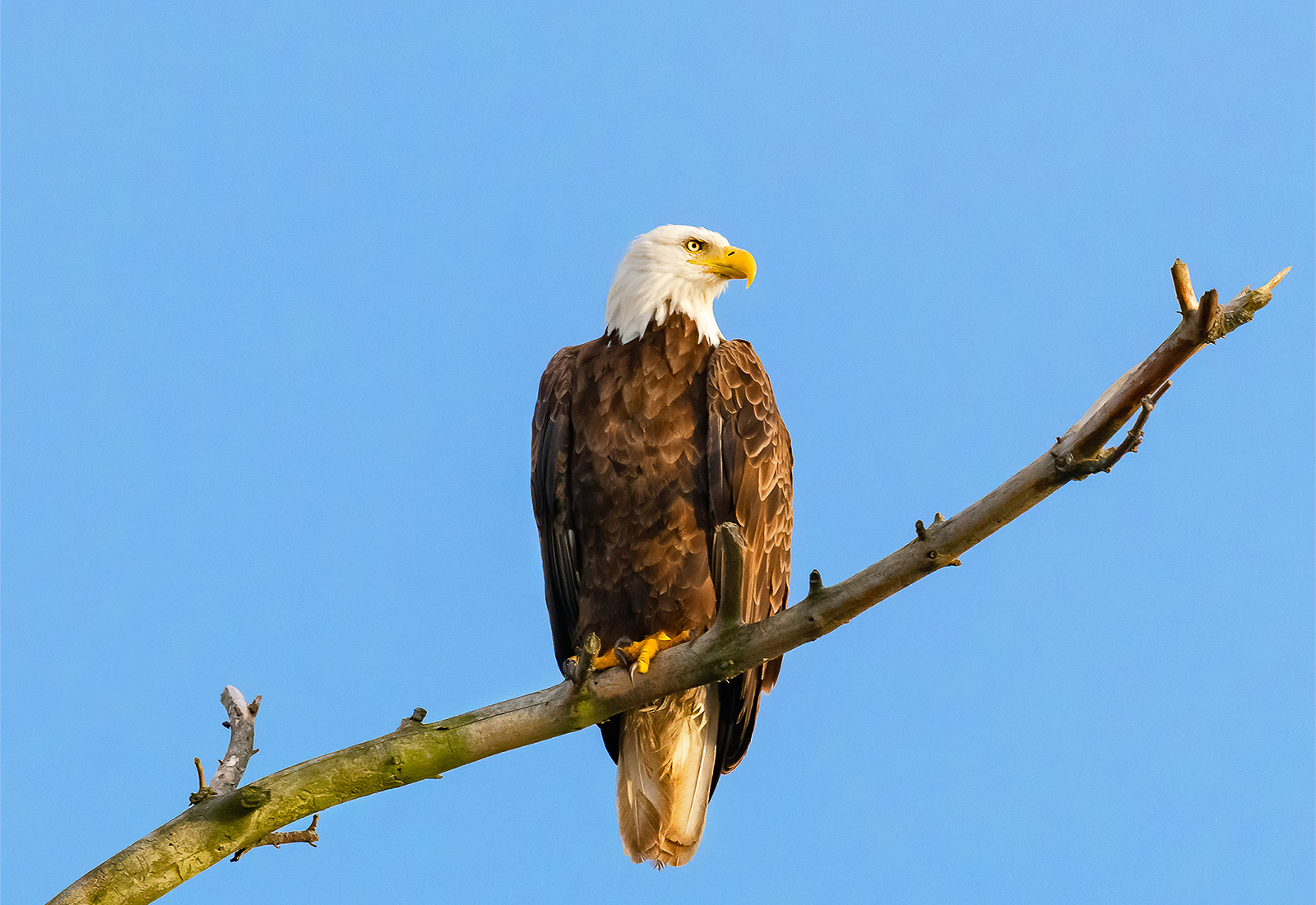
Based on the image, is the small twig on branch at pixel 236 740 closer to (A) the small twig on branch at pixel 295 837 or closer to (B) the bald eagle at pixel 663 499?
(A) the small twig on branch at pixel 295 837

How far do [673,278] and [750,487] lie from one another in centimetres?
116

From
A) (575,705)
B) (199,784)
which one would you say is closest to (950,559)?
(575,705)

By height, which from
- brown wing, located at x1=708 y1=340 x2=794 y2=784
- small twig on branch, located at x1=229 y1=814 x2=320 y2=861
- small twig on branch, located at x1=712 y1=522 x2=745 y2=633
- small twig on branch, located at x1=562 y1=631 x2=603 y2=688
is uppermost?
brown wing, located at x1=708 y1=340 x2=794 y2=784

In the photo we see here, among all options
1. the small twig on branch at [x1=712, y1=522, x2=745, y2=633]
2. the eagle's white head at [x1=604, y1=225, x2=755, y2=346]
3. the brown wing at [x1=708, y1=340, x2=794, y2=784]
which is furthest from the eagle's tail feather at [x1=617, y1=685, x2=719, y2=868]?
the eagle's white head at [x1=604, y1=225, x2=755, y2=346]

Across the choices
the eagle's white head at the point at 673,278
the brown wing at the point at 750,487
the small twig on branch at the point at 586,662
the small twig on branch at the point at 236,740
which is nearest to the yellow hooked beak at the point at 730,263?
the eagle's white head at the point at 673,278

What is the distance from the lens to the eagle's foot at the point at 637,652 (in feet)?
14.9

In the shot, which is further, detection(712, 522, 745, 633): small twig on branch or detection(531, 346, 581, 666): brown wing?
detection(531, 346, 581, 666): brown wing

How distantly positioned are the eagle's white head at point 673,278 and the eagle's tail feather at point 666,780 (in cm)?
172

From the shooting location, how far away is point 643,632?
513 cm

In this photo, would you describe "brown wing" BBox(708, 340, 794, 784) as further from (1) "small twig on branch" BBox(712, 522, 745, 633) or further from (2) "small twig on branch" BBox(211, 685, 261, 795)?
(2) "small twig on branch" BBox(211, 685, 261, 795)

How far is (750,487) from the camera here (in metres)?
5.12

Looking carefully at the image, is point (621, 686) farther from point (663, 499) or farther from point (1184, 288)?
point (1184, 288)

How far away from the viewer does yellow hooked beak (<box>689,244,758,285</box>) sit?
5766 mm

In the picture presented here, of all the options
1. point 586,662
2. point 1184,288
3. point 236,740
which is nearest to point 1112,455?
point 1184,288
